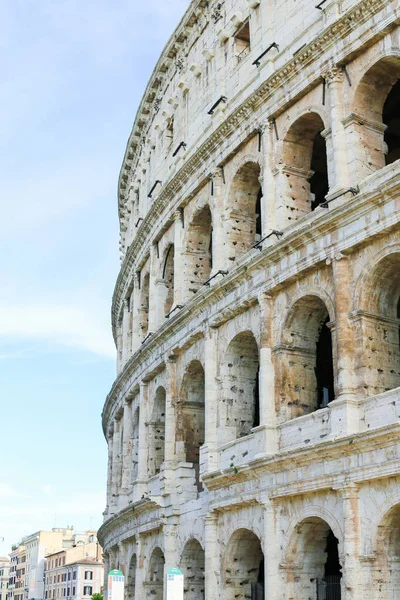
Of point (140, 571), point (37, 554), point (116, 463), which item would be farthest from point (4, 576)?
point (140, 571)

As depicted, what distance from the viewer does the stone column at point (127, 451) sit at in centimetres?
2606

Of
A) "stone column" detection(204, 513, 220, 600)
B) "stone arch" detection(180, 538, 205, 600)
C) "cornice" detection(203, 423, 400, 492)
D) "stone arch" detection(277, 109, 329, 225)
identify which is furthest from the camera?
"stone arch" detection(180, 538, 205, 600)

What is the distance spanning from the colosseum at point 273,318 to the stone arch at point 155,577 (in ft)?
0.19

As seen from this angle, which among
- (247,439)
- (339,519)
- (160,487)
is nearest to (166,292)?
(160,487)

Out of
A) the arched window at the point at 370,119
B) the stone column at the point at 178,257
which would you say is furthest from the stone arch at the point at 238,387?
the arched window at the point at 370,119

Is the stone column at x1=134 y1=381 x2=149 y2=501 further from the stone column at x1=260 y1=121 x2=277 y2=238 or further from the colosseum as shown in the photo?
the stone column at x1=260 y1=121 x2=277 y2=238

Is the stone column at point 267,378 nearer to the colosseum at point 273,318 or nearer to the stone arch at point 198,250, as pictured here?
the colosseum at point 273,318

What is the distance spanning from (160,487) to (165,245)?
711 centimetres

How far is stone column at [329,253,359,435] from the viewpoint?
47.5ft

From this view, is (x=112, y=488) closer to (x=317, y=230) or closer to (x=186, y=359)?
(x=186, y=359)

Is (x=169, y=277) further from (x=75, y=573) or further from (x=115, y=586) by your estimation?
(x=75, y=573)

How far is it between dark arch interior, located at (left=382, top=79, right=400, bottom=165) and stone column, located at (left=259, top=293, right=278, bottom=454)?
5.01 m

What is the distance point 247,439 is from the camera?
1745 centimetres

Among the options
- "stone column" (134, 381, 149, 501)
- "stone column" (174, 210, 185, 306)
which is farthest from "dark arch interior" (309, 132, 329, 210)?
"stone column" (134, 381, 149, 501)
